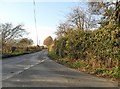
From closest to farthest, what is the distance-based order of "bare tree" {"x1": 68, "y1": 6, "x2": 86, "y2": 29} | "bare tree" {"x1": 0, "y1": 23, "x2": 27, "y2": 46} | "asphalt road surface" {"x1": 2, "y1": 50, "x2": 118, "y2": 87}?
"asphalt road surface" {"x1": 2, "y1": 50, "x2": 118, "y2": 87} → "bare tree" {"x1": 68, "y1": 6, "x2": 86, "y2": 29} → "bare tree" {"x1": 0, "y1": 23, "x2": 27, "y2": 46}

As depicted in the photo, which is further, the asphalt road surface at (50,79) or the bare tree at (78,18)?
the bare tree at (78,18)

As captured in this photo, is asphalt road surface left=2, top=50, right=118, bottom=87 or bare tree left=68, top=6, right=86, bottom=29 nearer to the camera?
asphalt road surface left=2, top=50, right=118, bottom=87

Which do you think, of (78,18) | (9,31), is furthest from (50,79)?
(9,31)

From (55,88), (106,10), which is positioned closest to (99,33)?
(106,10)

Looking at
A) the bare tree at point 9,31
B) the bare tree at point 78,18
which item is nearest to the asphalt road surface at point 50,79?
the bare tree at point 78,18

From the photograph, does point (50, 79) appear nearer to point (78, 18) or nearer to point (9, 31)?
point (78, 18)

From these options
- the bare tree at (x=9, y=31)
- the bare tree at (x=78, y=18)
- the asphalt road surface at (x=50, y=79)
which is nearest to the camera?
the asphalt road surface at (x=50, y=79)

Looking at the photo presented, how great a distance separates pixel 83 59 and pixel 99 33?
6.21 metres

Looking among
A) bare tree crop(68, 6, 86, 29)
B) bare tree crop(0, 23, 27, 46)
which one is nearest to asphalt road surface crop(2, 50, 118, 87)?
bare tree crop(68, 6, 86, 29)

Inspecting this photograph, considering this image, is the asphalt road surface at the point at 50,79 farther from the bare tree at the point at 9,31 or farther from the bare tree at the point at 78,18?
the bare tree at the point at 9,31

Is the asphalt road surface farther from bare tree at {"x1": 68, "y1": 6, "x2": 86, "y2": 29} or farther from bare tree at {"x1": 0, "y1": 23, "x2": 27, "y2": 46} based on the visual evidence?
bare tree at {"x1": 0, "y1": 23, "x2": 27, "y2": 46}

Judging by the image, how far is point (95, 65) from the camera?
2006 cm

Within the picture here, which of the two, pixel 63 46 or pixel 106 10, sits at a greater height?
pixel 106 10

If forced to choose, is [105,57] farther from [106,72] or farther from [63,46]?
[63,46]
